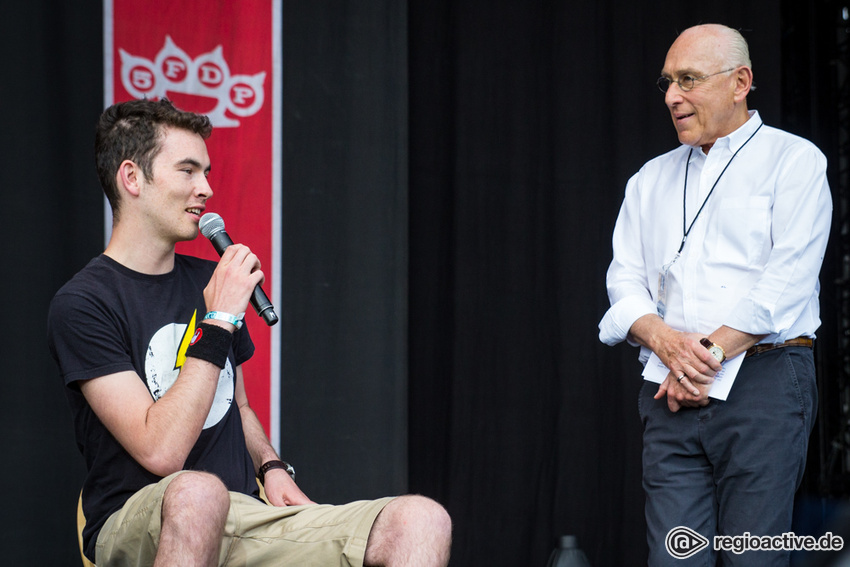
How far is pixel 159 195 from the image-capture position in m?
1.81

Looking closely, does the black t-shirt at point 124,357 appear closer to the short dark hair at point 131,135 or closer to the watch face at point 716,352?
the short dark hair at point 131,135

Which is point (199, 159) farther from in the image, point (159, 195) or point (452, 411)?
point (452, 411)

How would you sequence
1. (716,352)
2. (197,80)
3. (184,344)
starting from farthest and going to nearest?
(197,80) < (716,352) < (184,344)

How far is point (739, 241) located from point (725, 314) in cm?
16

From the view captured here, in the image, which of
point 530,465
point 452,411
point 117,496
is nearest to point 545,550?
point 530,465

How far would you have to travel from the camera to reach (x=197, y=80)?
2.85 meters

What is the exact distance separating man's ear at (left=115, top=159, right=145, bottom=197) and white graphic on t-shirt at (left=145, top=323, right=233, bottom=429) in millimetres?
307

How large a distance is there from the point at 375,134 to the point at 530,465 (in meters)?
1.23

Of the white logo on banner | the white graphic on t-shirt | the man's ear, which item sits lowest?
the white graphic on t-shirt

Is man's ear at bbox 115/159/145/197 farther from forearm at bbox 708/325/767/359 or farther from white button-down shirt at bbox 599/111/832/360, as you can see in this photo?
forearm at bbox 708/325/767/359

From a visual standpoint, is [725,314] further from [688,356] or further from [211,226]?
[211,226]

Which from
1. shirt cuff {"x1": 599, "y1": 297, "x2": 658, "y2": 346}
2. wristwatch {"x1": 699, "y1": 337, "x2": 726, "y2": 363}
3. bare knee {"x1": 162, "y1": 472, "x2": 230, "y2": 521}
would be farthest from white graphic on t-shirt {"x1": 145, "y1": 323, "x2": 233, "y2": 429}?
wristwatch {"x1": 699, "y1": 337, "x2": 726, "y2": 363}

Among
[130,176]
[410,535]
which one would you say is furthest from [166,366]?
[410,535]

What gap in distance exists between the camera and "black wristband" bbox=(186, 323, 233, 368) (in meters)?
1.59
